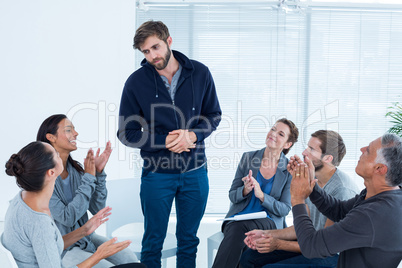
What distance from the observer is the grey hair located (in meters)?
1.48

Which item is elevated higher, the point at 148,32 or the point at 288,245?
the point at 148,32

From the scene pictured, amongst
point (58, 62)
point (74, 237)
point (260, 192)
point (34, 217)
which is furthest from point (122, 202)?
point (58, 62)

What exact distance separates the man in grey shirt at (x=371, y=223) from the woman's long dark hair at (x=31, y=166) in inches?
41.1

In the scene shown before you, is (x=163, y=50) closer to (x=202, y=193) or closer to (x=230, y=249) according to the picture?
(x=202, y=193)

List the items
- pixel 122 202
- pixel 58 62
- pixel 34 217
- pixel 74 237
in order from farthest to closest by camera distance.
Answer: pixel 58 62 → pixel 122 202 → pixel 74 237 → pixel 34 217

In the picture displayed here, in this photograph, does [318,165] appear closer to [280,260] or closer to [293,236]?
[293,236]

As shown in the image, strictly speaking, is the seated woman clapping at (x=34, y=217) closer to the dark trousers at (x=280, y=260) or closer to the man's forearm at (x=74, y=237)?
the man's forearm at (x=74, y=237)

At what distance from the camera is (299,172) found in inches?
65.8

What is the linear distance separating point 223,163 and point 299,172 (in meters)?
2.79

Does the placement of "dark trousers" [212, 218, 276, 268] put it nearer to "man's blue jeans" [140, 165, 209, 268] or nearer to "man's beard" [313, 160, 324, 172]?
"man's blue jeans" [140, 165, 209, 268]

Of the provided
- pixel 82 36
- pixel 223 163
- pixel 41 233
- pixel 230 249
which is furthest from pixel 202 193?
pixel 82 36

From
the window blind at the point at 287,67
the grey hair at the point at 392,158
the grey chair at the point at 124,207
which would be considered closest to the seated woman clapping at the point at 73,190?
the grey chair at the point at 124,207

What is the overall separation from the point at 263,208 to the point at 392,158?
1.25m

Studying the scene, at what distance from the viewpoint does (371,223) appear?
4.57 feet
